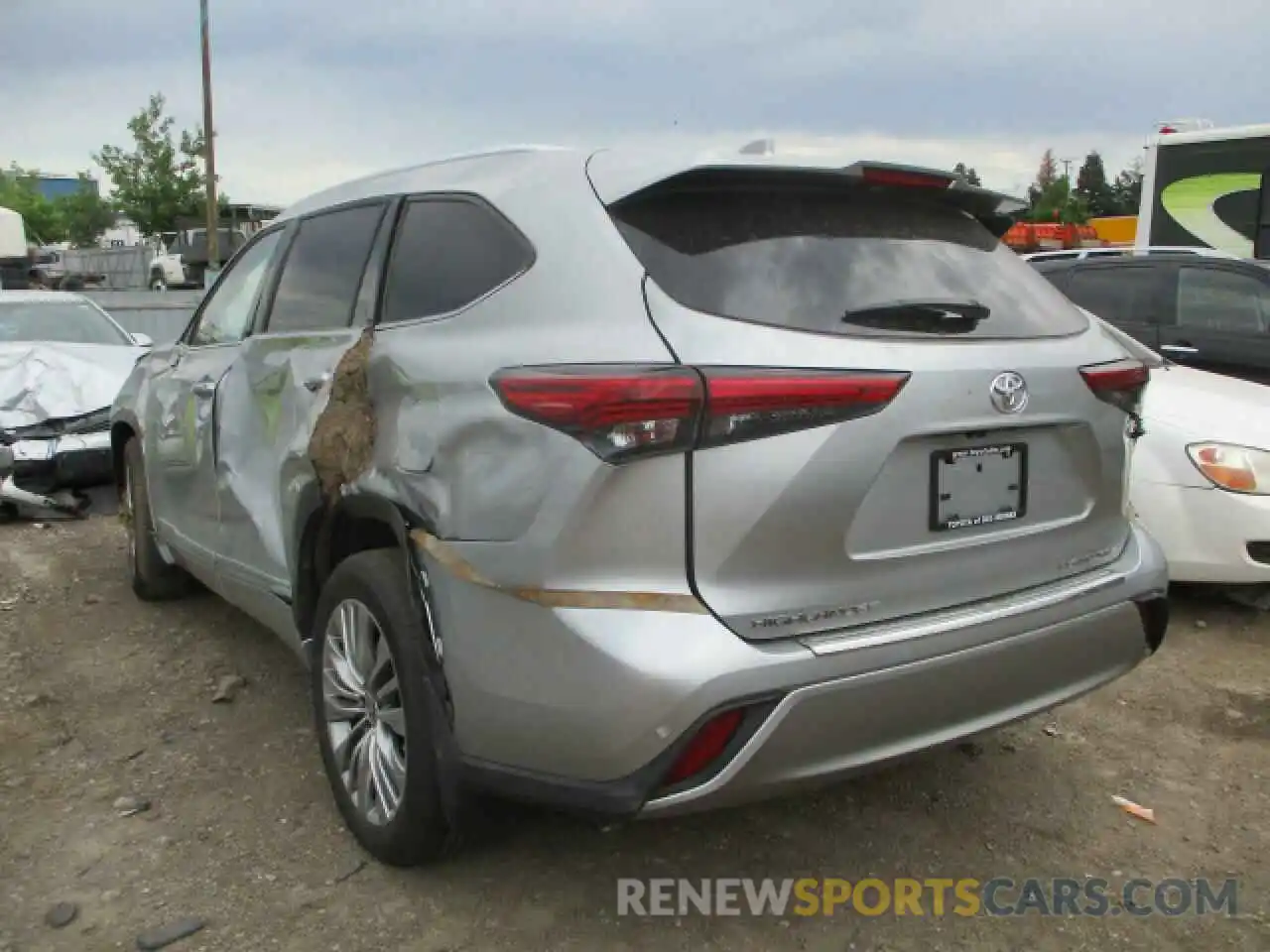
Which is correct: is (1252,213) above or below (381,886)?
above

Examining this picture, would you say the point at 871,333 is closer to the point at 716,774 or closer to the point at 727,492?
the point at 727,492

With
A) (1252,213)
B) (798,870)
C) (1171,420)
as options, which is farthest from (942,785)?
(1252,213)

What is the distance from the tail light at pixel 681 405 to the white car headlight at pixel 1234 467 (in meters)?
3.05

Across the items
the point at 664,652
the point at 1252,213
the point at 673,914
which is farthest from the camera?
the point at 1252,213

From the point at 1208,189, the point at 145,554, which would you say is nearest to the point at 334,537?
the point at 145,554

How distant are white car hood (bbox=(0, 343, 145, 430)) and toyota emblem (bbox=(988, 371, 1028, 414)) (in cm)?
695

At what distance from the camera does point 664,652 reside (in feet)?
7.09

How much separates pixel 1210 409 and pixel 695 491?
3.57 metres

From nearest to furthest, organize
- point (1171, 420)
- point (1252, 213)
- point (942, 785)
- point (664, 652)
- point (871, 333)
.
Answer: point (664, 652)
point (871, 333)
point (942, 785)
point (1171, 420)
point (1252, 213)

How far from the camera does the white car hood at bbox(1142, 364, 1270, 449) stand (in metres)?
4.67

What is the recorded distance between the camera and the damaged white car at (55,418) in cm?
730

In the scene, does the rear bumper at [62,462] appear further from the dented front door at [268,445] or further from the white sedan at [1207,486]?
the white sedan at [1207,486]

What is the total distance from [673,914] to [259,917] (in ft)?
3.31

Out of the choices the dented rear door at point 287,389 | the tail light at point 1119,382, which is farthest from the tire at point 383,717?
the tail light at point 1119,382
